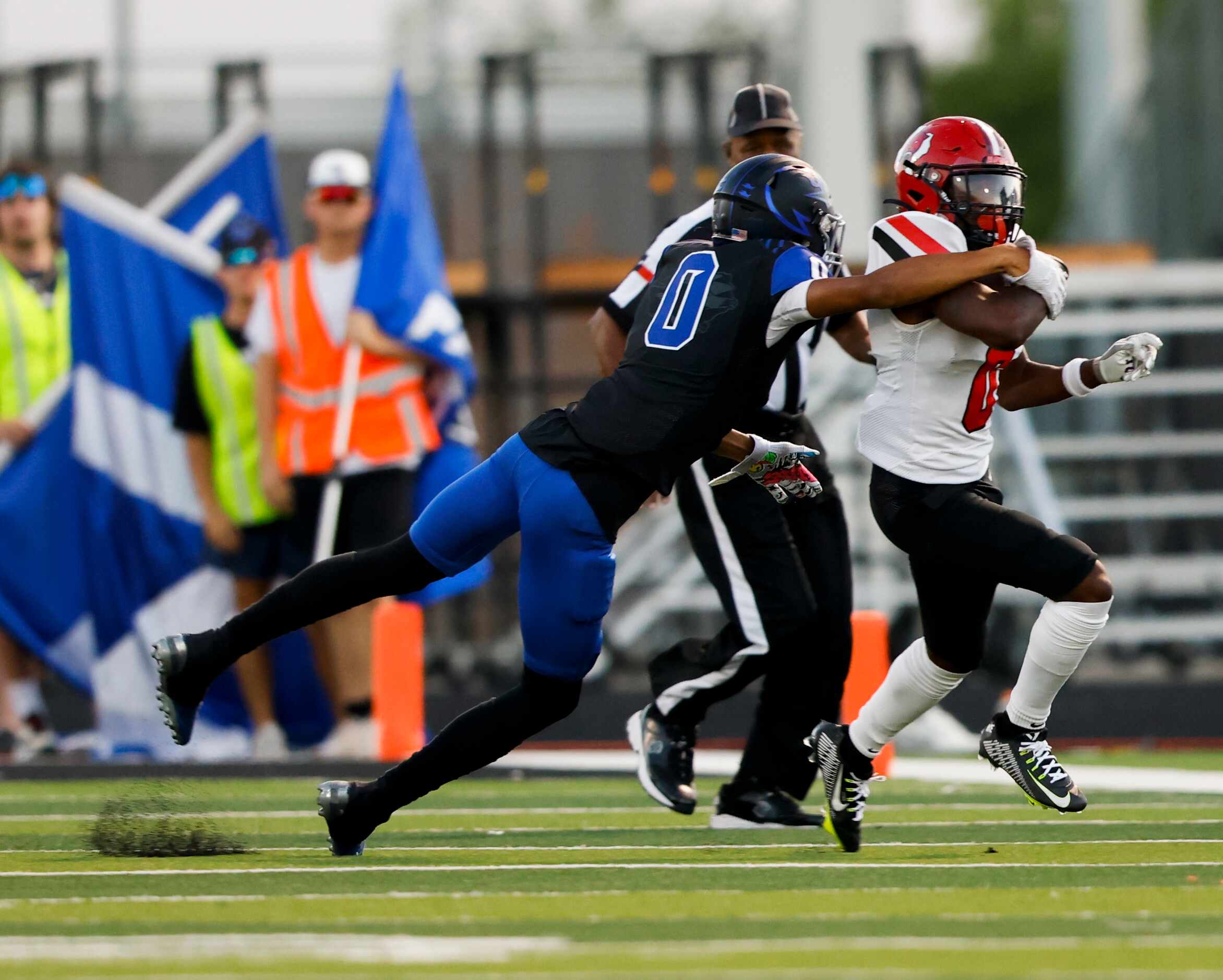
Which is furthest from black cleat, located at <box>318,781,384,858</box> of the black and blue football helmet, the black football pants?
the black and blue football helmet

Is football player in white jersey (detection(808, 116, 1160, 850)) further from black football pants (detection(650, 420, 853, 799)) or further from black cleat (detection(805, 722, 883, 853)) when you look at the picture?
black football pants (detection(650, 420, 853, 799))

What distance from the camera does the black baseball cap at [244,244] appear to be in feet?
32.1

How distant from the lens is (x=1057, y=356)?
14.2 m

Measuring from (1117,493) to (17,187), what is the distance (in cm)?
744

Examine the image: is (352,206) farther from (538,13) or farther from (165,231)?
(538,13)

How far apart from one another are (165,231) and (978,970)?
24.4 feet

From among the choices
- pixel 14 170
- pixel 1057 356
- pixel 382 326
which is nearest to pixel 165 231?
pixel 14 170

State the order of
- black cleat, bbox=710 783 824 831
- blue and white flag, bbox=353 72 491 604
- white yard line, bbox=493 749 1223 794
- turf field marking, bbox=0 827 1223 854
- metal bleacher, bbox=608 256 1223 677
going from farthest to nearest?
metal bleacher, bbox=608 256 1223 677 < blue and white flag, bbox=353 72 491 604 < white yard line, bbox=493 749 1223 794 < black cleat, bbox=710 783 824 831 < turf field marking, bbox=0 827 1223 854

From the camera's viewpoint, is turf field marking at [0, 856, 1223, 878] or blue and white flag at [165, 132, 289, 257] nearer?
turf field marking at [0, 856, 1223, 878]

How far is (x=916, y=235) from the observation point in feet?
17.7

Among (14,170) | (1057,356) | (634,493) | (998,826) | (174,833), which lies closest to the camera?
(634,493)

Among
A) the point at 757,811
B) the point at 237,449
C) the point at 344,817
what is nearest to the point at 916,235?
the point at 757,811

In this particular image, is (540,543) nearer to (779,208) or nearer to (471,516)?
(471,516)

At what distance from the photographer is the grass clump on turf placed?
553 centimetres
